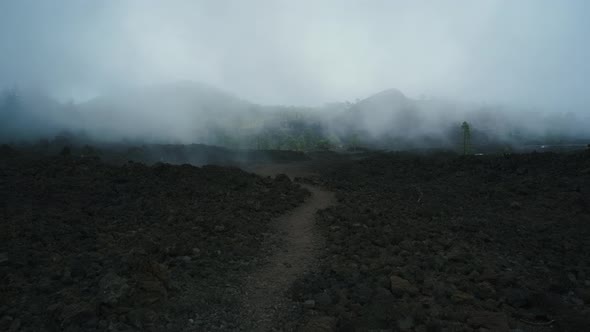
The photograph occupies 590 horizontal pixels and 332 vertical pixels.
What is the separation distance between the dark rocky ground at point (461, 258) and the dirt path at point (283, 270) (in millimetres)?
581

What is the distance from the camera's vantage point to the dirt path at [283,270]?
8.61 metres

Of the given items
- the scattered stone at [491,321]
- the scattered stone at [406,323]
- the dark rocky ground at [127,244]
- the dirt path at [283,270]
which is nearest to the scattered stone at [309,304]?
the dirt path at [283,270]

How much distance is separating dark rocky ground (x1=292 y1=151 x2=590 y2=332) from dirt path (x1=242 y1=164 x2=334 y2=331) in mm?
581

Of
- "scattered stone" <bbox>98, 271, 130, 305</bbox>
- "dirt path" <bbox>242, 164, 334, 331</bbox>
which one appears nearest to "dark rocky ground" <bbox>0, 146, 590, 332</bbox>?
"scattered stone" <bbox>98, 271, 130, 305</bbox>

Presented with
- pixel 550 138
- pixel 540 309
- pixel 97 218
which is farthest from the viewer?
pixel 550 138

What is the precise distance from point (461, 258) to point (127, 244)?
35.6ft

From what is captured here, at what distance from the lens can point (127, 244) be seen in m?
11.8

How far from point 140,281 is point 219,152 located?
120 ft

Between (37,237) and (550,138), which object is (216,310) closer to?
(37,237)

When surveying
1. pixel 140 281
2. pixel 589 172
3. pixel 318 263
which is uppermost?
pixel 589 172

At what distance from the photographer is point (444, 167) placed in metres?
31.0

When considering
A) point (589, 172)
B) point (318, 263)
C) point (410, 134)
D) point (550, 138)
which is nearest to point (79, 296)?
point (318, 263)

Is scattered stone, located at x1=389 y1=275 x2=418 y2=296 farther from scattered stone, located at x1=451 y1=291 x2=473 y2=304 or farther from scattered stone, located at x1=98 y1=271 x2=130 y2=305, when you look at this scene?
scattered stone, located at x1=98 y1=271 x2=130 y2=305

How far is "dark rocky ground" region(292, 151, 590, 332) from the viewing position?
298 inches
